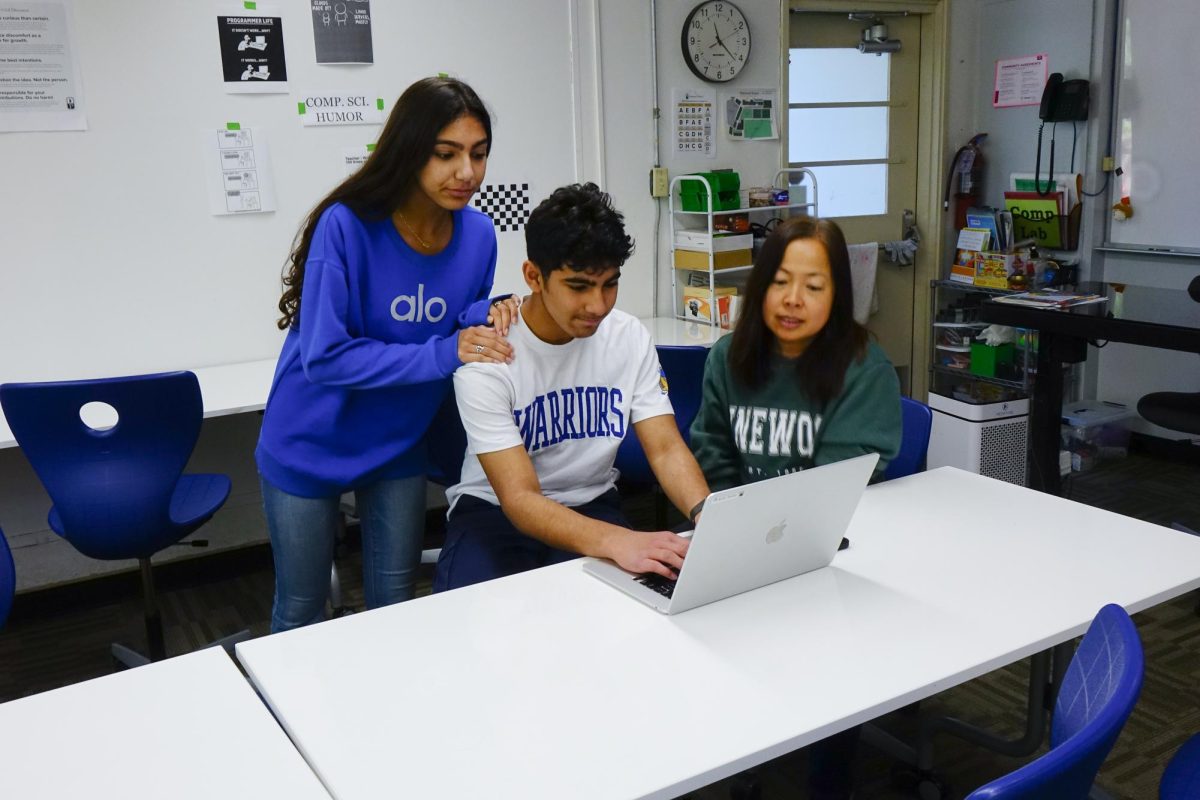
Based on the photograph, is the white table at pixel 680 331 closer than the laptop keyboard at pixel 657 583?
No

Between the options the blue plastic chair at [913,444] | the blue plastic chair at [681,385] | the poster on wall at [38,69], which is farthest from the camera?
the poster on wall at [38,69]

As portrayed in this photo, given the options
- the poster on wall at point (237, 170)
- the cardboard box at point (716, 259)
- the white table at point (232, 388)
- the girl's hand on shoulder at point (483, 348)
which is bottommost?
the white table at point (232, 388)

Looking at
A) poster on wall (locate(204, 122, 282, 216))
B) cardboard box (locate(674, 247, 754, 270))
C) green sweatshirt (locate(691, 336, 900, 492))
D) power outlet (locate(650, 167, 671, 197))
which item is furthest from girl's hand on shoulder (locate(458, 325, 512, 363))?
power outlet (locate(650, 167, 671, 197))

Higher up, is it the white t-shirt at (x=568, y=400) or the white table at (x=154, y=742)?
the white t-shirt at (x=568, y=400)

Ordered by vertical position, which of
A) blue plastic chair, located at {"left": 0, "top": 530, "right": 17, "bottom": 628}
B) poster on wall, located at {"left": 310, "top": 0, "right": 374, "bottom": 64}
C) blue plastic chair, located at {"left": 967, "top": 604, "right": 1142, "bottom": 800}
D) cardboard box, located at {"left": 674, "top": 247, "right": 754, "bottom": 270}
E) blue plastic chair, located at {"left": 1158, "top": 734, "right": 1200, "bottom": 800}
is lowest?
blue plastic chair, located at {"left": 1158, "top": 734, "right": 1200, "bottom": 800}

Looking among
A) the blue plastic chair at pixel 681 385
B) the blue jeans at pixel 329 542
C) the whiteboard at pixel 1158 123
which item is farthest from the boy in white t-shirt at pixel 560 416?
the whiteboard at pixel 1158 123

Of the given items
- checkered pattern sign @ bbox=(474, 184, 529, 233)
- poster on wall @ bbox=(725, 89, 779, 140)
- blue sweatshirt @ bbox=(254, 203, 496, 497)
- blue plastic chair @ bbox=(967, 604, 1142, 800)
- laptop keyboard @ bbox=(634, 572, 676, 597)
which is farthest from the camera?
poster on wall @ bbox=(725, 89, 779, 140)

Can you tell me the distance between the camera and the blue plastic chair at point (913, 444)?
7.10 feet

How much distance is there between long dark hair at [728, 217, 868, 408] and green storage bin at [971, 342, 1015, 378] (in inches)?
97.5

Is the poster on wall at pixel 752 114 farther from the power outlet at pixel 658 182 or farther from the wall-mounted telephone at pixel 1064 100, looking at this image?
the wall-mounted telephone at pixel 1064 100

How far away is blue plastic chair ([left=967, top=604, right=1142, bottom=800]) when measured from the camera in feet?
2.77

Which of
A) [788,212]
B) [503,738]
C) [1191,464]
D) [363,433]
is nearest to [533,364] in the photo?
Answer: [363,433]

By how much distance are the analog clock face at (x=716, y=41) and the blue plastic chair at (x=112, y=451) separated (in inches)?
98.1

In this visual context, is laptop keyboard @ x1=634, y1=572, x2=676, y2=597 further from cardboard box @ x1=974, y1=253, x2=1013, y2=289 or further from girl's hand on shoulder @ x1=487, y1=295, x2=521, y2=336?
cardboard box @ x1=974, y1=253, x2=1013, y2=289
